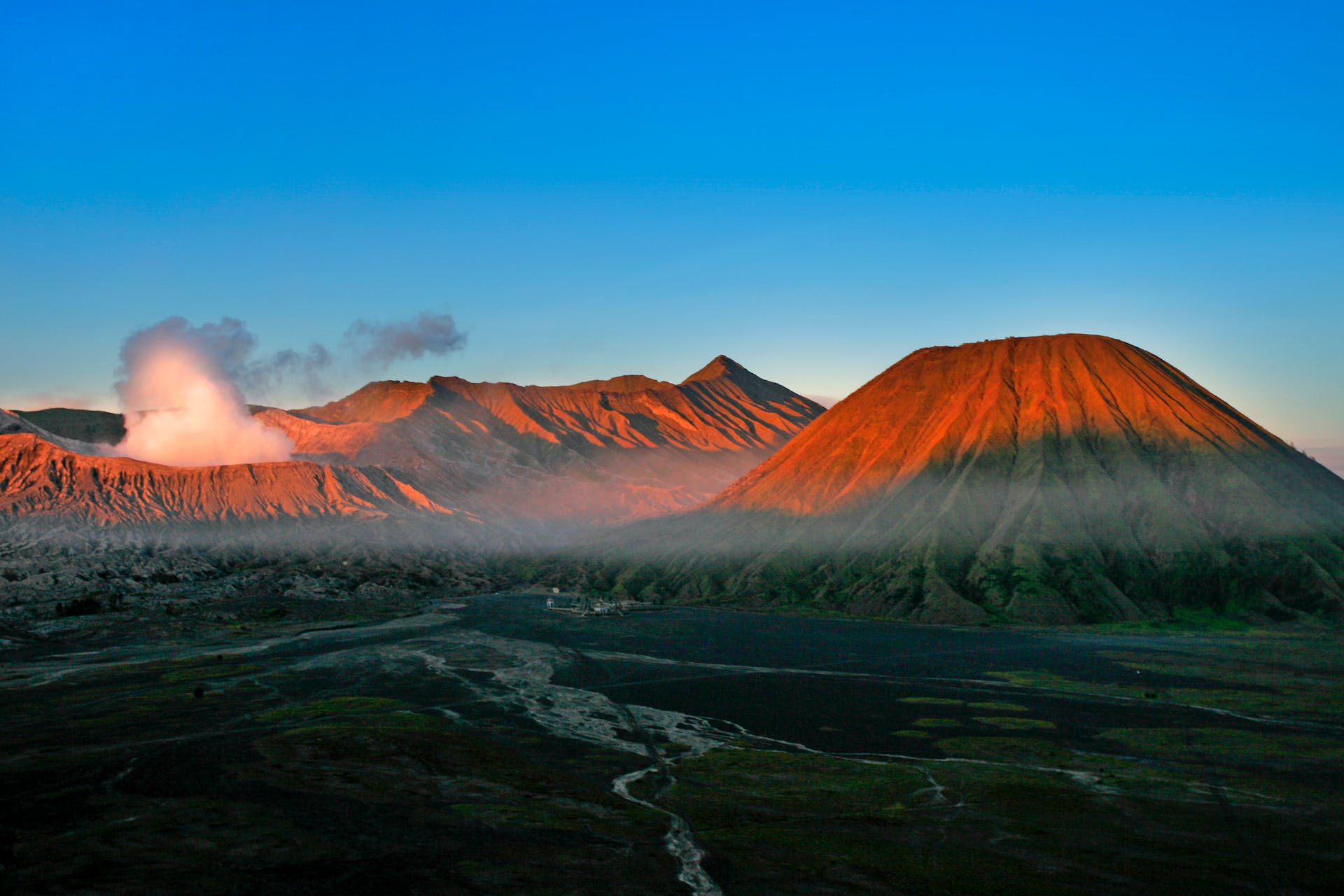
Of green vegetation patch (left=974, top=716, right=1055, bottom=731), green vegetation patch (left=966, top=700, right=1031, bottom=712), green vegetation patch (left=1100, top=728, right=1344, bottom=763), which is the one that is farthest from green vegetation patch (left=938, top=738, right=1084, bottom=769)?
green vegetation patch (left=966, top=700, right=1031, bottom=712)

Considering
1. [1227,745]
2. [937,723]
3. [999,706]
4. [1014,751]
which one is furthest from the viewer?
[999,706]

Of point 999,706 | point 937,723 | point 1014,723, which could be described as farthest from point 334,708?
point 999,706

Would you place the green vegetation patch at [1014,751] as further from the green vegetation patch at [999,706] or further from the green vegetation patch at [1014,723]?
the green vegetation patch at [999,706]

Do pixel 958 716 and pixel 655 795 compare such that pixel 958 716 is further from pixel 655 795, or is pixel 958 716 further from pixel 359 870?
pixel 359 870

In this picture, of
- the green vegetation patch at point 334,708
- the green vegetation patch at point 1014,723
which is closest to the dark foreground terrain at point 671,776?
the green vegetation patch at point 334,708

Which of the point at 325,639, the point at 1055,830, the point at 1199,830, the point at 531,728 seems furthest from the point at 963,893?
the point at 325,639

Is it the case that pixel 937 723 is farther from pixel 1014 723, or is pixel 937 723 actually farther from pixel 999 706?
pixel 999 706

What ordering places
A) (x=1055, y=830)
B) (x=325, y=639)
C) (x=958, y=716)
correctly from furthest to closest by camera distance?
(x=325, y=639), (x=958, y=716), (x=1055, y=830)

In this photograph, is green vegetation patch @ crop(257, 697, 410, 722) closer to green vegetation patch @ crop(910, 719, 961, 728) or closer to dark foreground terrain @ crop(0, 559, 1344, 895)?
dark foreground terrain @ crop(0, 559, 1344, 895)
